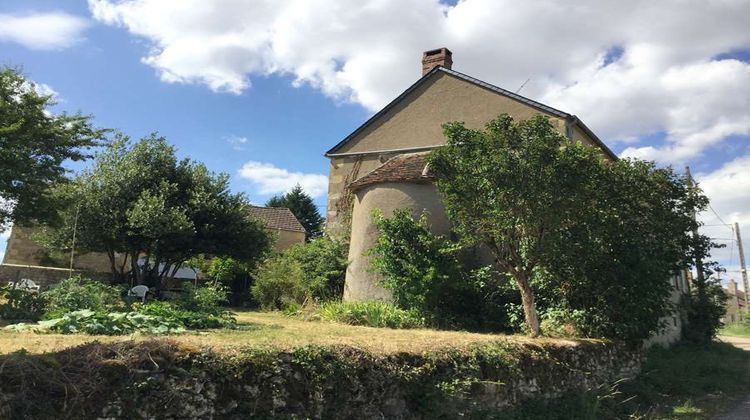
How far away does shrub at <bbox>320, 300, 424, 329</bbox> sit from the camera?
12562 mm

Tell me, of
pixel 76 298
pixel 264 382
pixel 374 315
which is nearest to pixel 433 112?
pixel 374 315

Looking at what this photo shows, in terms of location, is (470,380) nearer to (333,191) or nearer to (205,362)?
(205,362)

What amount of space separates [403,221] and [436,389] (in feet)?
23.7

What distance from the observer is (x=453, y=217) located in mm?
10977

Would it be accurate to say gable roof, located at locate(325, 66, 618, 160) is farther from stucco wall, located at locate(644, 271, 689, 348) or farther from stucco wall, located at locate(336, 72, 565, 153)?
stucco wall, located at locate(644, 271, 689, 348)

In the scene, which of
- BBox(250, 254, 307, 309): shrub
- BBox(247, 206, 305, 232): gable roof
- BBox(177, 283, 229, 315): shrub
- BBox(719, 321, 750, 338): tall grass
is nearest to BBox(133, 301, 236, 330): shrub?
BBox(177, 283, 229, 315): shrub

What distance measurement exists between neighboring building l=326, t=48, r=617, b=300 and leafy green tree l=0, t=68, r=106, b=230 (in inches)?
309

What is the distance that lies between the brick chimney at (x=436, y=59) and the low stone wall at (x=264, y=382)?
14509 millimetres

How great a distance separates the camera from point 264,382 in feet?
17.2

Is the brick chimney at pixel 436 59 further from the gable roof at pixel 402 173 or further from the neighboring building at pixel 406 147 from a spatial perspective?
the gable roof at pixel 402 173

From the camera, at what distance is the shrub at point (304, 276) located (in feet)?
56.0

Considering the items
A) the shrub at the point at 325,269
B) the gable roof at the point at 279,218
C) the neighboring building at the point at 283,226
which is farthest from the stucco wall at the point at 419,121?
the gable roof at the point at 279,218

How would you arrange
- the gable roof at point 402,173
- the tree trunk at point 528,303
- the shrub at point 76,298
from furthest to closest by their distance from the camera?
the gable roof at point 402,173 → the tree trunk at point 528,303 → the shrub at point 76,298

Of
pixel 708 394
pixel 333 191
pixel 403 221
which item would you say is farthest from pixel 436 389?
pixel 333 191
